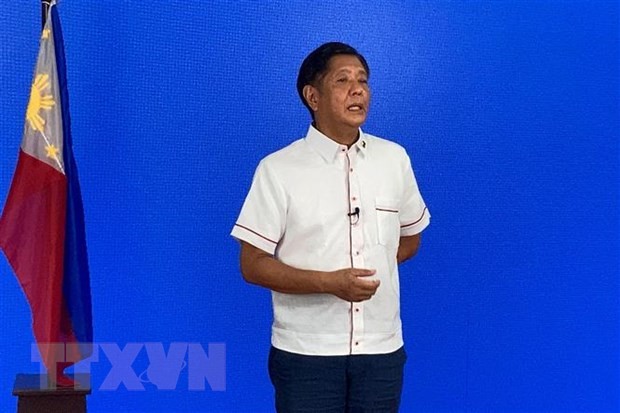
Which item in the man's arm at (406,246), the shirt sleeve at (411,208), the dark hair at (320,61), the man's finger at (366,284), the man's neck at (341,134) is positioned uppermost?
the dark hair at (320,61)

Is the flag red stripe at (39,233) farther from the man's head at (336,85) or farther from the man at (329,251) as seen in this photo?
the man's head at (336,85)

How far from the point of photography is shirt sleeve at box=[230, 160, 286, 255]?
1625 mm

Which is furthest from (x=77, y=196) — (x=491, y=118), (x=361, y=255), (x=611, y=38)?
(x=611, y=38)

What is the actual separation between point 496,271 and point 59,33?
170cm

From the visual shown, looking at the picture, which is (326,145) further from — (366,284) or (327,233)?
(366,284)

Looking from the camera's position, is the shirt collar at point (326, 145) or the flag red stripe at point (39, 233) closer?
the shirt collar at point (326, 145)

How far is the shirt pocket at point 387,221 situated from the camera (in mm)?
1660

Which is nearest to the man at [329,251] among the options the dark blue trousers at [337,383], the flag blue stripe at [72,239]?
the dark blue trousers at [337,383]

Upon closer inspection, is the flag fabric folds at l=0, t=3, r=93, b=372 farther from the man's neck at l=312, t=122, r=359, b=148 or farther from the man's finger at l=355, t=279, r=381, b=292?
the man's finger at l=355, t=279, r=381, b=292

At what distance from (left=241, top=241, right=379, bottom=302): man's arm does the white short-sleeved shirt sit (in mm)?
38

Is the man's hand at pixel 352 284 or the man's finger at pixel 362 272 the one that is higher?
the man's finger at pixel 362 272

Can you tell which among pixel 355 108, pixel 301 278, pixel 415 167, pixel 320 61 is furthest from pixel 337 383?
pixel 415 167

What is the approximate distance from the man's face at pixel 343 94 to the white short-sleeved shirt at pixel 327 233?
0.18ft

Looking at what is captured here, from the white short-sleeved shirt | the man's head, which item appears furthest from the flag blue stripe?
the man's head
